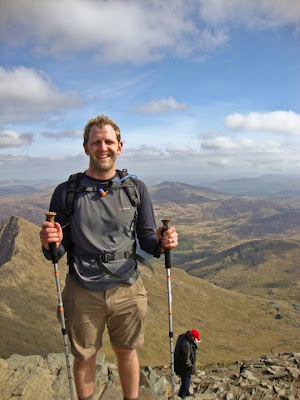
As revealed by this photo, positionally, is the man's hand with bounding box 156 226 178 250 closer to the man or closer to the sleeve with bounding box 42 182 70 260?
the man

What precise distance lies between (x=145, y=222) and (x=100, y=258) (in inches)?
59.3

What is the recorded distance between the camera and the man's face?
23.0 ft

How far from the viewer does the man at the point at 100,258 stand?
6.85 meters

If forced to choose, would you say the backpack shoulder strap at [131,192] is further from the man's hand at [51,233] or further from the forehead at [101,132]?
the man's hand at [51,233]

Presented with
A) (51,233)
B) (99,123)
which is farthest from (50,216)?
(99,123)

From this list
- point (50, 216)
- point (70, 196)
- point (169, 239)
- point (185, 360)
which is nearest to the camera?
point (50, 216)

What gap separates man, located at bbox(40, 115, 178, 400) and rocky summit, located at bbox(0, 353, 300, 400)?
517 cm

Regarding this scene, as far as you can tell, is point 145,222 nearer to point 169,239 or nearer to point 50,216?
point 169,239

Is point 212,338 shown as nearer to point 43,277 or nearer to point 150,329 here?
point 150,329

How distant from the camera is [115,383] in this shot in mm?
12383

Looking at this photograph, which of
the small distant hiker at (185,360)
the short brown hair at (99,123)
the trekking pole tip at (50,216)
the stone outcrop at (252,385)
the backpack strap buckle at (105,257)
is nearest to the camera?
the trekking pole tip at (50,216)

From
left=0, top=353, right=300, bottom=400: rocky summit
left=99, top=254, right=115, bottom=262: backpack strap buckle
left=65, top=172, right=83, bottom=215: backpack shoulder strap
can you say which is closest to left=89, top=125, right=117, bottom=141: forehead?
left=65, top=172, right=83, bottom=215: backpack shoulder strap

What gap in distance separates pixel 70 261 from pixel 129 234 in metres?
1.56

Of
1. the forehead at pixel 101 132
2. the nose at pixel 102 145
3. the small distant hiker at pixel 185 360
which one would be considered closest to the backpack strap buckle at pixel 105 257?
the nose at pixel 102 145
